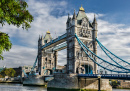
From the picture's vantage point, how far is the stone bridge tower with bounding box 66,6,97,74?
47594 mm

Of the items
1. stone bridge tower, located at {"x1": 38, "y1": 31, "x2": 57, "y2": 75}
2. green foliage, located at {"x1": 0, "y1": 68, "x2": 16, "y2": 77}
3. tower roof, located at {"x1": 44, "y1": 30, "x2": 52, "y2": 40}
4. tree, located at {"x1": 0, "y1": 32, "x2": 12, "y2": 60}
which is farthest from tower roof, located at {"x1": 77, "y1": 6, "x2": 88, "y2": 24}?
green foliage, located at {"x1": 0, "y1": 68, "x2": 16, "y2": 77}

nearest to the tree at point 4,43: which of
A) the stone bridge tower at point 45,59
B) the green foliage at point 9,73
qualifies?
the stone bridge tower at point 45,59

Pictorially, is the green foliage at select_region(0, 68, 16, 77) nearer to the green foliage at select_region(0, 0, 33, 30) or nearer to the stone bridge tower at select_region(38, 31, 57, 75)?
the stone bridge tower at select_region(38, 31, 57, 75)

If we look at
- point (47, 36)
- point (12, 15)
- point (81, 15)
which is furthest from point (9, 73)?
point (12, 15)

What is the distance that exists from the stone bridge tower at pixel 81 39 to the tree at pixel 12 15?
34.6 metres

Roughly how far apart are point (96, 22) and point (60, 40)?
37.7 feet

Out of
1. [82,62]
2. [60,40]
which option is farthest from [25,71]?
[82,62]

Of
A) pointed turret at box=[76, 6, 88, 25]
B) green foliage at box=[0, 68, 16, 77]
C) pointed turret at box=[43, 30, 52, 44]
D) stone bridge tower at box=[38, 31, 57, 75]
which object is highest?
pointed turret at box=[76, 6, 88, 25]

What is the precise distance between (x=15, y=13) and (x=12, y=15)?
0.68m

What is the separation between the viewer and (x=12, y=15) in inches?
498

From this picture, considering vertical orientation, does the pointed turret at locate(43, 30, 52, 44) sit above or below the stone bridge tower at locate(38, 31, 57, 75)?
above

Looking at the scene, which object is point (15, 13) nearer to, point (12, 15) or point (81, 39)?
point (12, 15)

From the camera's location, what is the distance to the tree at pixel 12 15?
1151 cm

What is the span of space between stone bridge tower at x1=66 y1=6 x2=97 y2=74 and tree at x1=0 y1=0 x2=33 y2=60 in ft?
114
